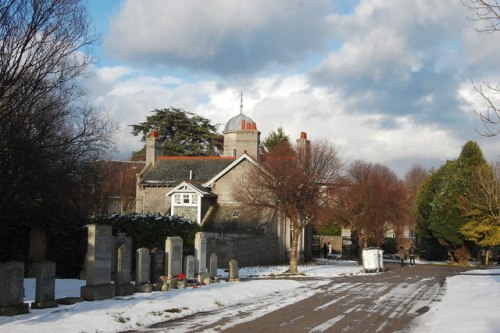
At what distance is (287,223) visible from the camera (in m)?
47.3

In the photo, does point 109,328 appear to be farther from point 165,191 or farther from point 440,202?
point 440,202

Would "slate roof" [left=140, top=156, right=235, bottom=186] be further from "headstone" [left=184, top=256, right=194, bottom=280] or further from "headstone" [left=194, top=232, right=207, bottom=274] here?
"headstone" [left=184, top=256, right=194, bottom=280]

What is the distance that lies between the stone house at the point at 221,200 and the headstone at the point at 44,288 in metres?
21.2

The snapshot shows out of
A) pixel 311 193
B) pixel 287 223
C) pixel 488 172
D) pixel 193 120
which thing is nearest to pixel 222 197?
pixel 287 223

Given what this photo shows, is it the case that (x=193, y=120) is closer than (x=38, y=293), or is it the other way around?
(x=38, y=293)

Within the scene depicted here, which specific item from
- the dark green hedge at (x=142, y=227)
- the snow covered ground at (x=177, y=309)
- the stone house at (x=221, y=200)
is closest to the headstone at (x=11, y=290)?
the snow covered ground at (x=177, y=309)

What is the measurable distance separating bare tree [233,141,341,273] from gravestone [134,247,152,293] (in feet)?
48.4

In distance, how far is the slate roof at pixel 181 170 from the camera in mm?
49469

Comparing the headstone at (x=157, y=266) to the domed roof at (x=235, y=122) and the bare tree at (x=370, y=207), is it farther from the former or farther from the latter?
the domed roof at (x=235, y=122)

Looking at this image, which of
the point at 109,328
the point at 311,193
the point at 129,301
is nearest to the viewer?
the point at 109,328

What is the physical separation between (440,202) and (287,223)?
53.5 ft

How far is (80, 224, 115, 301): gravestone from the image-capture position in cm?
1812

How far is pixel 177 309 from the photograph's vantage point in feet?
56.1

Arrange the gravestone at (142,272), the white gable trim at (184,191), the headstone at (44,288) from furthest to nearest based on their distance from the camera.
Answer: the white gable trim at (184,191) → the gravestone at (142,272) → the headstone at (44,288)
